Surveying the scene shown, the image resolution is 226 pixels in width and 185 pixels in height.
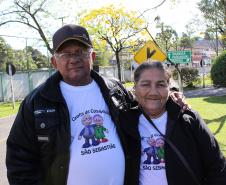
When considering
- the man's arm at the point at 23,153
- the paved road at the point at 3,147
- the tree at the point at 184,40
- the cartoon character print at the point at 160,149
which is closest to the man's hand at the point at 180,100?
Answer: the cartoon character print at the point at 160,149

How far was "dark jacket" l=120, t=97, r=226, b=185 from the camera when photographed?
9.68 ft

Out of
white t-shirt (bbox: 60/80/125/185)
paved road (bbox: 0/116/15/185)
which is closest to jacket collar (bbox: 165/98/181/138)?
white t-shirt (bbox: 60/80/125/185)

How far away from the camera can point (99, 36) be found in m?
30.4

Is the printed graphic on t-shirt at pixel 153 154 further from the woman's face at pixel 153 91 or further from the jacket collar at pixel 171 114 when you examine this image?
the woman's face at pixel 153 91

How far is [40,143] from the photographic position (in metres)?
2.91

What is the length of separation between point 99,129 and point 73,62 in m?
0.51

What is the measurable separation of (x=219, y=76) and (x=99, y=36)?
28.0ft

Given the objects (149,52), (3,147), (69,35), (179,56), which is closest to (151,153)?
(69,35)

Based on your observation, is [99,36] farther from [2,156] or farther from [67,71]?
[67,71]

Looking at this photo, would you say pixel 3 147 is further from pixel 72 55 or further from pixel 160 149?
pixel 160 149

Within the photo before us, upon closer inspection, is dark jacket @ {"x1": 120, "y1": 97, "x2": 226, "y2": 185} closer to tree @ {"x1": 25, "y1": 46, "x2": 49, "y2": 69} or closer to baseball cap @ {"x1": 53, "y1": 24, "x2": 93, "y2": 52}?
baseball cap @ {"x1": 53, "y1": 24, "x2": 93, "y2": 52}

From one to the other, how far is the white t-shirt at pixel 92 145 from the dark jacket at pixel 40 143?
79 mm

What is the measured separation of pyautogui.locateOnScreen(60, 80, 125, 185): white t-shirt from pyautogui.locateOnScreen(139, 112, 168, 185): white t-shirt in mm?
187

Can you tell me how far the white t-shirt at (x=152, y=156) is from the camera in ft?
9.78
